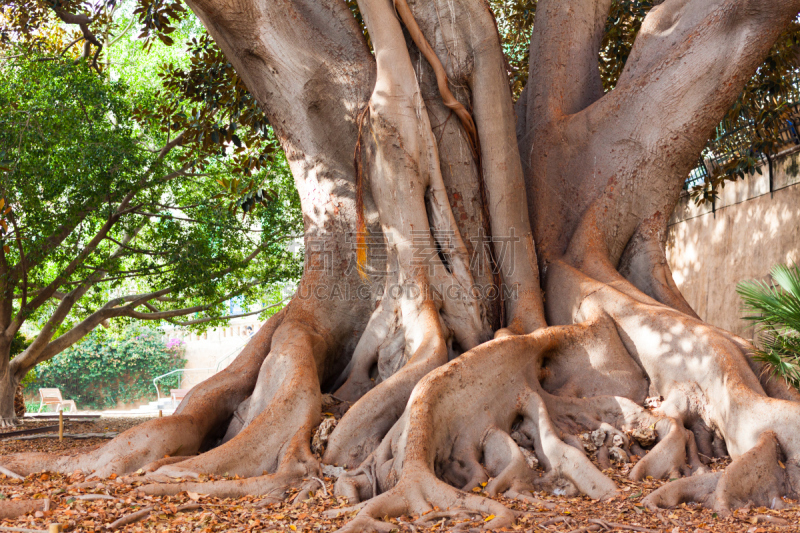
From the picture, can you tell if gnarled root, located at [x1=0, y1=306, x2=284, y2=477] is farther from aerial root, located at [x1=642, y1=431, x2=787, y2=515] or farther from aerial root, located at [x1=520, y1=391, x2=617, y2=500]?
aerial root, located at [x1=642, y1=431, x2=787, y2=515]

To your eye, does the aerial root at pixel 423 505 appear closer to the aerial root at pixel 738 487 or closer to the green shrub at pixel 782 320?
the aerial root at pixel 738 487

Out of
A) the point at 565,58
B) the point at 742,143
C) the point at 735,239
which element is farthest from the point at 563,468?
the point at 742,143

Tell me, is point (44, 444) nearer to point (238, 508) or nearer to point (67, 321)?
point (238, 508)

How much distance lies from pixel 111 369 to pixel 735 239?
18.4 meters

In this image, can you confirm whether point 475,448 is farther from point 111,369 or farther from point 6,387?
point 111,369

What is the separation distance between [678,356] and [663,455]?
77cm

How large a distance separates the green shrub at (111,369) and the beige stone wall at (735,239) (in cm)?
1617

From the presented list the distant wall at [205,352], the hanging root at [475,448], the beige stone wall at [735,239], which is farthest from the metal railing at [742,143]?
the distant wall at [205,352]

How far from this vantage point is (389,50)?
16.4ft

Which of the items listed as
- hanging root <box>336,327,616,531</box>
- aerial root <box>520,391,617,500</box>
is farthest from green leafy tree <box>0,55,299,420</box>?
aerial root <box>520,391,617,500</box>

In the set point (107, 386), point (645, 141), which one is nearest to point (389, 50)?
point (645, 141)

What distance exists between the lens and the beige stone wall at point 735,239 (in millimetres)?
9266

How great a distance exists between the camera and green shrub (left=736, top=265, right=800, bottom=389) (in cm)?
384

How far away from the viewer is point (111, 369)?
68.3ft
